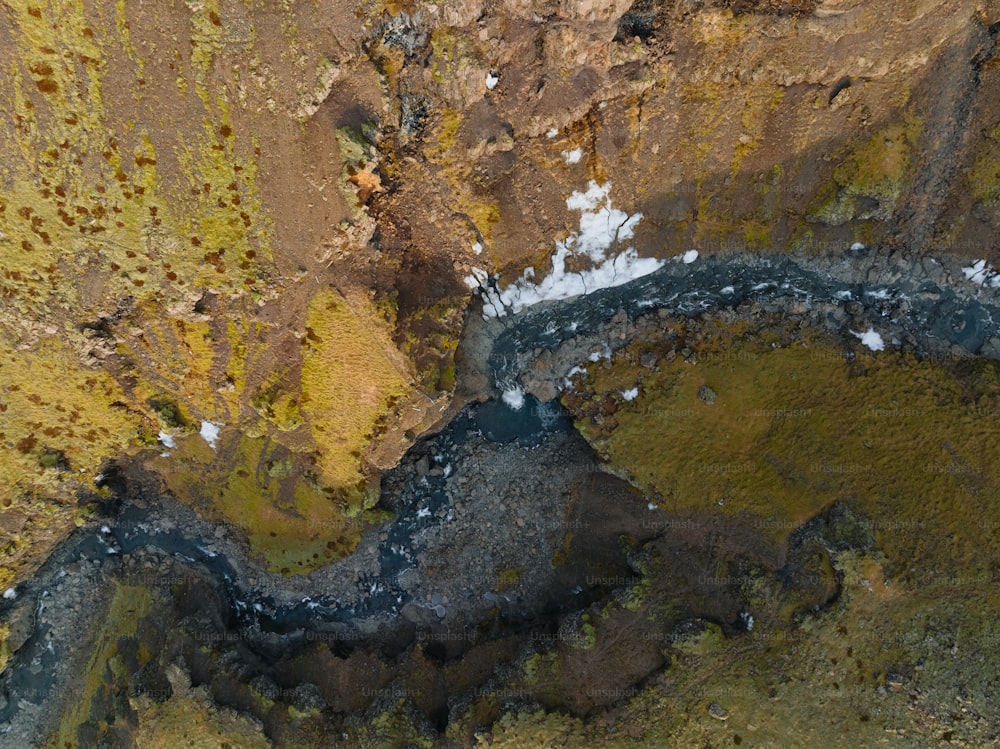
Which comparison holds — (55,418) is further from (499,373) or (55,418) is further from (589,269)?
(589,269)

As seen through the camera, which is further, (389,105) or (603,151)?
(603,151)

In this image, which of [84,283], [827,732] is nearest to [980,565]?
[827,732]

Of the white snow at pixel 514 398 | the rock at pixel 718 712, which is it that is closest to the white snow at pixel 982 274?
the white snow at pixel 514 398

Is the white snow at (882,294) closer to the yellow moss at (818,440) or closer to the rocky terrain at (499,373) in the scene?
the rocky terrain at (499,373)

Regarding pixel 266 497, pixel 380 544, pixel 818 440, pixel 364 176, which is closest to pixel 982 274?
pixel 818 440

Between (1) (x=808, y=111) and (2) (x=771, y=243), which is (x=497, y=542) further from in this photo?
(1) (x=808, y=111)

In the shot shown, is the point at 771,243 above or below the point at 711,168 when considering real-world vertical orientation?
below

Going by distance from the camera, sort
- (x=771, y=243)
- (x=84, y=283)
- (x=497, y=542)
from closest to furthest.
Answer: (x=84, y=283) < (x=771, y=243) < (x=497, y=542)
